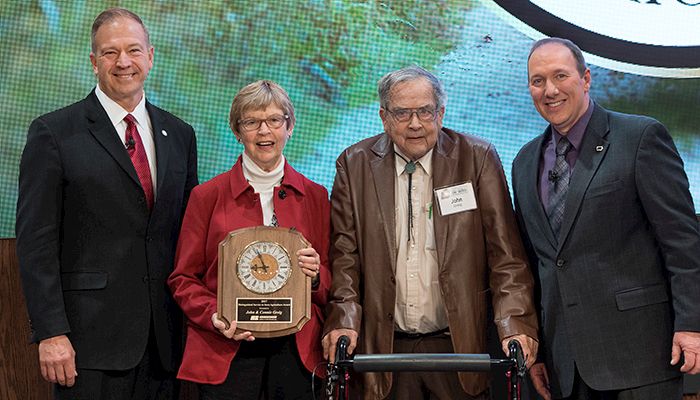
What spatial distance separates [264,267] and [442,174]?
84cm

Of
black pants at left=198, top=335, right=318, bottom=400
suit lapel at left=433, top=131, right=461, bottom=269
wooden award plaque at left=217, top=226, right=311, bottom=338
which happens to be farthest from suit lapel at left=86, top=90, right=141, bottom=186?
suit lapel at left=433, top=131, right=461, bottom=269

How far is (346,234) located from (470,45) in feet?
4.59

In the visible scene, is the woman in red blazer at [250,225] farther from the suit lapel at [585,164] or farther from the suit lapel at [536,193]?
the suit lapel at [585,164]

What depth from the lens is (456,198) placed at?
11.2ft

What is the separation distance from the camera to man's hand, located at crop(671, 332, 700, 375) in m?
3.04

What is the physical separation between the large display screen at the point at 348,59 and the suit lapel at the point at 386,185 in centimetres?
78

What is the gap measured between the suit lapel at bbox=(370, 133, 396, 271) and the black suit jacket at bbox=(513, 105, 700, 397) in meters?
0.61

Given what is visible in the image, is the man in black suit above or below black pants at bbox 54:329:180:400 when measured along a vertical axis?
above

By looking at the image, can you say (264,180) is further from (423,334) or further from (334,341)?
(423,334)

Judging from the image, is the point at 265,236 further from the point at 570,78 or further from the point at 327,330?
the point at 570,78

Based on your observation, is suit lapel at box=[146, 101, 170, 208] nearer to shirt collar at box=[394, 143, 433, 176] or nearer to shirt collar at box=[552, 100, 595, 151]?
shirt collar at box=[394, 143, 433, 176]

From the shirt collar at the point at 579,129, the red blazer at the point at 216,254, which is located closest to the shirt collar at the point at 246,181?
the red blazer at the point at 216,254

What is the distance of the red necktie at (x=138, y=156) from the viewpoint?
3398mm

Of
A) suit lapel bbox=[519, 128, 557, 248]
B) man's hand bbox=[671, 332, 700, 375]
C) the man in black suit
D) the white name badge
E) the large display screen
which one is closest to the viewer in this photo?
man's hand bbox=[671, 332, 700, 375]
